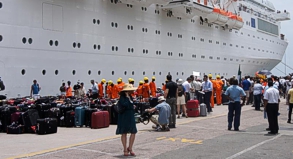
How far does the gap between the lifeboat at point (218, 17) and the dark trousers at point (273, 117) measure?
19.7 meters

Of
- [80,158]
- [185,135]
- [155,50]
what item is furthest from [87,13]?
[80,158]

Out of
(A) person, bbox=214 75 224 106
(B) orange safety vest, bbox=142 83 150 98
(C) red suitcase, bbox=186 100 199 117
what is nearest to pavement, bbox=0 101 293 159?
(C) red suitcase, bbox=186 100 199 117

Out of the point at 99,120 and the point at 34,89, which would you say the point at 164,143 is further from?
the point at 34,89

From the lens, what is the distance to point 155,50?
22.5m

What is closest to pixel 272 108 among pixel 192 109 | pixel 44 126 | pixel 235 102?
pixel 235 102

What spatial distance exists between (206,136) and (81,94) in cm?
822

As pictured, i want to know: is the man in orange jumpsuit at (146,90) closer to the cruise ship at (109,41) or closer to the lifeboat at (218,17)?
the cruise ship at (109,41)

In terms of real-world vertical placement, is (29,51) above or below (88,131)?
above

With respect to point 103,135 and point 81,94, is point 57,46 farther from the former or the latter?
point 103,135

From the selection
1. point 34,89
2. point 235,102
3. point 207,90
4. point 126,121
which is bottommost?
point 126,121

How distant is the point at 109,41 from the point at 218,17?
13186mm

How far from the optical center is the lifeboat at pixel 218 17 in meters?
28.2

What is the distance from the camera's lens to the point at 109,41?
18984 mm

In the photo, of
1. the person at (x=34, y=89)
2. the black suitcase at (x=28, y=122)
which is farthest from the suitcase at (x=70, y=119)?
the person at (x=34, y=89)
